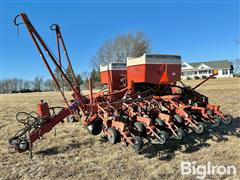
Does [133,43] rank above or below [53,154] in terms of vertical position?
above

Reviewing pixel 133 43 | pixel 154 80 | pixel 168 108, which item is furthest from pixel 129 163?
pixel 133 43

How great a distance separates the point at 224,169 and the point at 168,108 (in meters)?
1.93

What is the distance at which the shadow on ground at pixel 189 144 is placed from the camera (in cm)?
477

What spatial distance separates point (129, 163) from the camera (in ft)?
14.3

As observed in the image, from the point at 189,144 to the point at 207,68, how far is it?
59.0 meters

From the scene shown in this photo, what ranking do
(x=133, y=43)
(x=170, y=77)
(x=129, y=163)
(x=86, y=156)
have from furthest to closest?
(x=133, y=43) < (x=170, y=77) < (x=86, y=156) < (x=129, y=163)

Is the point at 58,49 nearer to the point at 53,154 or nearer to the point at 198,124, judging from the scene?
the point at 53,154

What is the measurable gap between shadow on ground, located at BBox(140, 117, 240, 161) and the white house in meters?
52.9

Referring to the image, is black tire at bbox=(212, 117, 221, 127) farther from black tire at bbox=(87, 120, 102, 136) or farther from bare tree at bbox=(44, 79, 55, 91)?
bare tree at bbox=(44, 79, 55, 91)

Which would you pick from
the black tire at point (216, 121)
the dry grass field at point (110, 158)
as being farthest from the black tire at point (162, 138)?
the black tire at point (216, 121)

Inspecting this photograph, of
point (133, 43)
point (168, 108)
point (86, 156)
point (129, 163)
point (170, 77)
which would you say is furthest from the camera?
point (133, 43)

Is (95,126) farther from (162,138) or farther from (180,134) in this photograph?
(180,134)

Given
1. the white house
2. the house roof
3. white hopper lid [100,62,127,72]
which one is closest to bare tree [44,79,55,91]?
the white house
